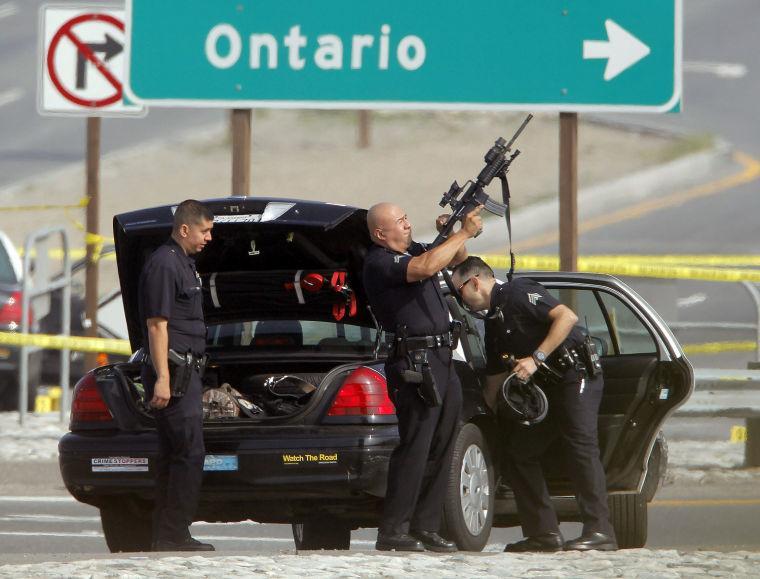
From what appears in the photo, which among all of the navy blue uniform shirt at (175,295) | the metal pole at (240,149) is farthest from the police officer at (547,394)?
the metal pole at (240,149)

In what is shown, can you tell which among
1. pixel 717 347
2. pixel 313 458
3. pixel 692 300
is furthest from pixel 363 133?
pixel 313 458

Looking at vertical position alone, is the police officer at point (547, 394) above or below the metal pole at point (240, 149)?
below

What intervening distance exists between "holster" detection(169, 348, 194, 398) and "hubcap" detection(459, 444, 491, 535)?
53.7 inches

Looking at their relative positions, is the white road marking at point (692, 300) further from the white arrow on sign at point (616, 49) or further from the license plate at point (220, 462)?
the license plate at point (220, 462)

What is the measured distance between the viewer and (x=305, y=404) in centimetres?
867

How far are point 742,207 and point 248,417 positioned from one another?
22440 mm

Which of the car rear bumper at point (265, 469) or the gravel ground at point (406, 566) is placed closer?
the gravel ground at point (406, 566)

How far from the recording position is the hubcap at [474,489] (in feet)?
28.3

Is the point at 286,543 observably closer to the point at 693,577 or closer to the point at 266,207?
the point at 266,207

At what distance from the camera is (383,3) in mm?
12922

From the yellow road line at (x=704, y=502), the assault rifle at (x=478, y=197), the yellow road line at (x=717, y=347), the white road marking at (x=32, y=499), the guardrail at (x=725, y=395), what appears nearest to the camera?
the assault rifle at (x=478, y=197)

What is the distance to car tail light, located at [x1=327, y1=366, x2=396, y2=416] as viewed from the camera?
8.45 meters

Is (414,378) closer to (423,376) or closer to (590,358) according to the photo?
(423,376)

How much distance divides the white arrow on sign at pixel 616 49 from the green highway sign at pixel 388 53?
14 mm
